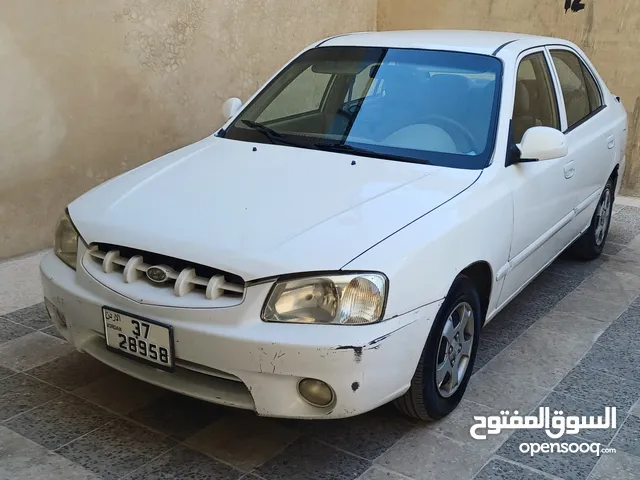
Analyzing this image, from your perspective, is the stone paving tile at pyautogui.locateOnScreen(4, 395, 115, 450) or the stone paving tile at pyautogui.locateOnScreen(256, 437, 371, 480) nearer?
the stone paving tile at pyautogui.locateOnScreen(256, 437, 371, 480)

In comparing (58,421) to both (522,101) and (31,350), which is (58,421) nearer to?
(31,350)

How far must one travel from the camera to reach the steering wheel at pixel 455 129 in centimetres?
351

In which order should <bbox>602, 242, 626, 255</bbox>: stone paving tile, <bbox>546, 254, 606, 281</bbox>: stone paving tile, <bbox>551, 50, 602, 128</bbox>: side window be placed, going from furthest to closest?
<bbox>602, 242, 626, 255</bbox>: stone paving tile
<bbox>546, 254, 606, 281</bbox>: stone paving tile
<bbox>551, 50, 602, 128</bbox>: side window

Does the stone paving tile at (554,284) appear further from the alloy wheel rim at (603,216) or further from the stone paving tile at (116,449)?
the stone paving tile at (116,449)

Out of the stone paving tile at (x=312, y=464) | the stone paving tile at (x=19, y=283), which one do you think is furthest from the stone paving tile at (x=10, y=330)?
the stone paving tile at (x=312, y=464)

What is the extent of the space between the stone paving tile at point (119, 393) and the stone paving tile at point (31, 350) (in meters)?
0.42

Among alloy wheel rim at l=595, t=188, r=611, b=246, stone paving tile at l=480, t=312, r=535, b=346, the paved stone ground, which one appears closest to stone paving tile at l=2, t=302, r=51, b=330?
the paved stone ground

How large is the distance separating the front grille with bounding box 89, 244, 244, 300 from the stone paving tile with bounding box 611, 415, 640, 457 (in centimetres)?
177

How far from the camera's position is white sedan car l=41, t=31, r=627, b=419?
8.45 ft

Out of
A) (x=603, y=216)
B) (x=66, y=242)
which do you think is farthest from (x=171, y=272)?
(x=603, y=216)

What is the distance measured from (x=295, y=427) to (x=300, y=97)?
1972 mm

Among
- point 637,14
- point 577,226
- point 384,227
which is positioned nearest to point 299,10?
point 637,14

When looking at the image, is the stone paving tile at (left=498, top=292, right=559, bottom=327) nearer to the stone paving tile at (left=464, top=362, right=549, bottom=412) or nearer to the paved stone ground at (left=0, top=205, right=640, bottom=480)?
the paved stone ground at (left=0, top=205, right=640, bottom=480)

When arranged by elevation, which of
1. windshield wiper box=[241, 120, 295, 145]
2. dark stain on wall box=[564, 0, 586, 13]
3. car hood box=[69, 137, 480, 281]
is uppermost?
dark stain on wall box=[564, 0, 586, 13]
